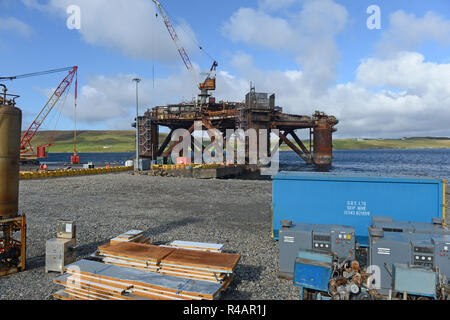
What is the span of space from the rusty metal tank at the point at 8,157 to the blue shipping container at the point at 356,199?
902 cm

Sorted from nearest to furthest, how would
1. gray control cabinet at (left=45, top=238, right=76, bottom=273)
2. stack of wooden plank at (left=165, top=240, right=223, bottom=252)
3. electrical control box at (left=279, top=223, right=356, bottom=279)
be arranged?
electrical control box at (left=279, top=223, right=356, bottom=279) < gray control cabinet at (left=45, top=238, right=76, bottom=273) < stack of wooden plank at (left=165, top=240, right=223, bottom=252)

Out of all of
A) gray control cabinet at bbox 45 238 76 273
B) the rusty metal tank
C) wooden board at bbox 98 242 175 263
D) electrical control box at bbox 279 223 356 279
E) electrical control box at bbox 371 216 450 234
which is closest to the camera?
wooden board at bbox 98 242 175 263

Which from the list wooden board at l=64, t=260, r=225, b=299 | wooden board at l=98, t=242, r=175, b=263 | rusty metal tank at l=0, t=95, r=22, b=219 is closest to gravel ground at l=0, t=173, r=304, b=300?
wooden board at l=64, t=260, r=225, b=299

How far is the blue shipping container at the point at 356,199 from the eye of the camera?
10.5 m

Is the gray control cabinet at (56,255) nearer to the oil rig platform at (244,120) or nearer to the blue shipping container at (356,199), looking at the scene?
the blue shipping container at (356,199)


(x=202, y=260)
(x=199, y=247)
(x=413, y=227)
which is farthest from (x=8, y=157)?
(x=413, y=227)

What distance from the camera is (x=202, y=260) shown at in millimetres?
7707

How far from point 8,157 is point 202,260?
262 inches

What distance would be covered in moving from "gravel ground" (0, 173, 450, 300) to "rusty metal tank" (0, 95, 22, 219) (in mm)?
2137

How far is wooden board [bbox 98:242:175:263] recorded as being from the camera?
7884 mm

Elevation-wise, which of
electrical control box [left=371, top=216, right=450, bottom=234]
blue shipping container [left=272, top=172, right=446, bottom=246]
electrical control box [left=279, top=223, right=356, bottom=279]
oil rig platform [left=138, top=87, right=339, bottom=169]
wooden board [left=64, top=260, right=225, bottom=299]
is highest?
oil rig platform [left=138, top=87, right=339, bottom=169]

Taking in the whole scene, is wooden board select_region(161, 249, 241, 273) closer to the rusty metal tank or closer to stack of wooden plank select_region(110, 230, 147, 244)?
stack of wooden plank select_region(110, 230, 147, 244)

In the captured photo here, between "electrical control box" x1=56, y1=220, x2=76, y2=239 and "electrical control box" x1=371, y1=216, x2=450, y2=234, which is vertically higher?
"electrical control box" x1=371, y1=216, x2=450, y2=234
